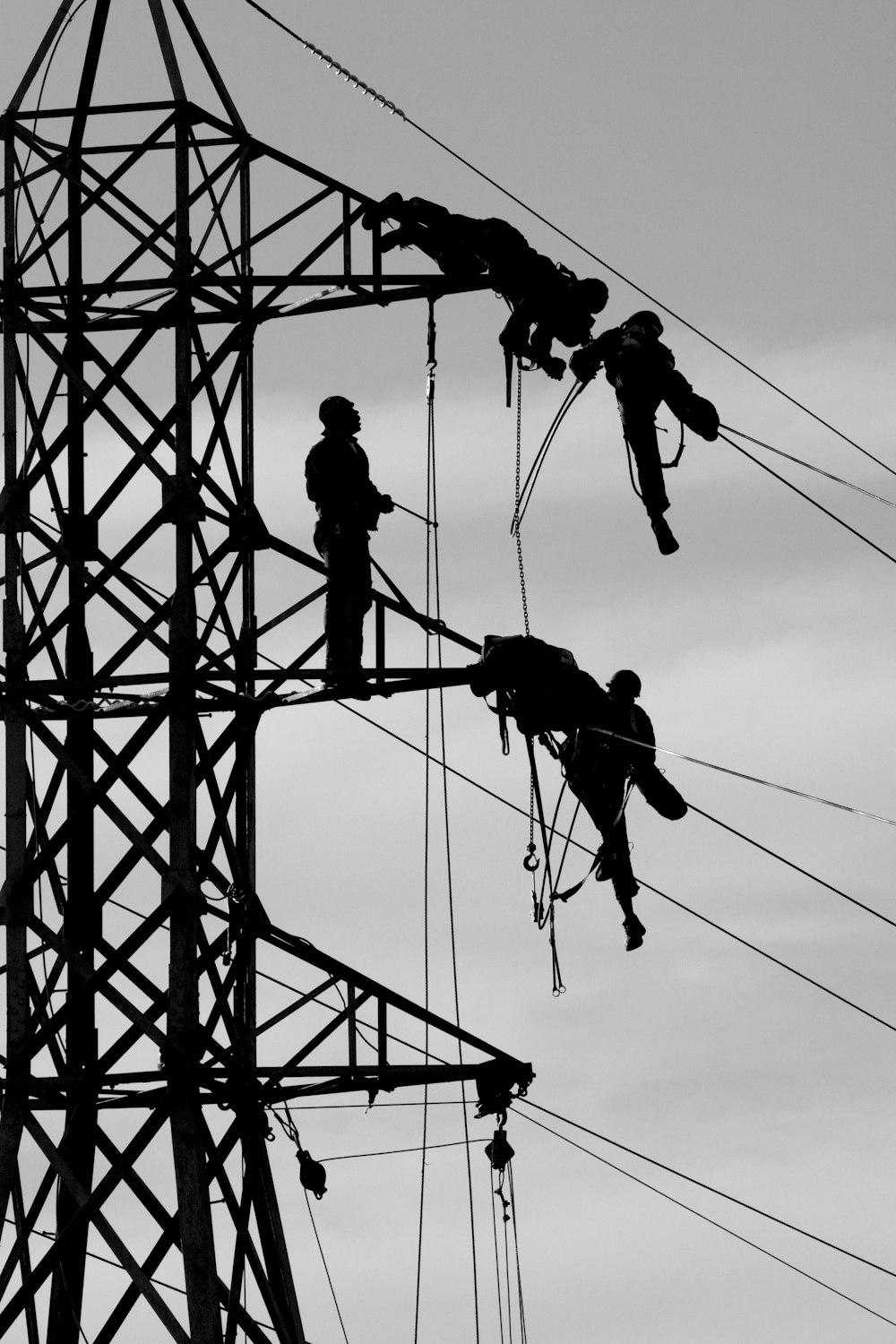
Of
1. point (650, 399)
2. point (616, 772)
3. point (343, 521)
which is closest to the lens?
point (650, 399)

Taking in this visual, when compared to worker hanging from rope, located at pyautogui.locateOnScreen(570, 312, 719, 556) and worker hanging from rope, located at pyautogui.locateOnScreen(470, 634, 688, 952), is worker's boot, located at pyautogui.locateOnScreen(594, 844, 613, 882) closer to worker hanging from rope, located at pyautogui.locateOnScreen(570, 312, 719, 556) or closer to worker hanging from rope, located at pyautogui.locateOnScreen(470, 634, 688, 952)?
worker hanging from rope, located at pyautogui.locateOnScreen(470, 634, 688, 952)

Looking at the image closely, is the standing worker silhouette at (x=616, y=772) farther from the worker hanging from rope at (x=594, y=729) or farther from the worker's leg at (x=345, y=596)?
the worker's leg at (x=345, y=596)

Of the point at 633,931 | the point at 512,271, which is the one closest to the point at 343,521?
the point at 512,271

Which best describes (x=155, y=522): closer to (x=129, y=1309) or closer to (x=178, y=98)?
(x=178, y=98)

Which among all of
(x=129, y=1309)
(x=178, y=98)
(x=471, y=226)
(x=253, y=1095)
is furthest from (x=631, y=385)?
(x=129, y=1309)

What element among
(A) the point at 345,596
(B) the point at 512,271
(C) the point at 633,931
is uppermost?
(B) the point at 512,271

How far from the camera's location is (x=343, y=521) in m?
26.4

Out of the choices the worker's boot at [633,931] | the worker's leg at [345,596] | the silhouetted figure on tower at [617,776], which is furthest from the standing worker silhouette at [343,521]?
the worker's boot at [633,931]

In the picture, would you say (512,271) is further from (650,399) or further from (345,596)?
(345,596)

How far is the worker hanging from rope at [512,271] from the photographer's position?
26.8 m

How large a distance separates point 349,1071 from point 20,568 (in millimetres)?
4291

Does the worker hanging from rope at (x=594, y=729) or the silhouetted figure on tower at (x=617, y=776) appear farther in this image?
the silhouetted figure on tower at (x=617, y=776)

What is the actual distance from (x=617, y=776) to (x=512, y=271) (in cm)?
383

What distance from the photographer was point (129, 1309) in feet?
81.8
